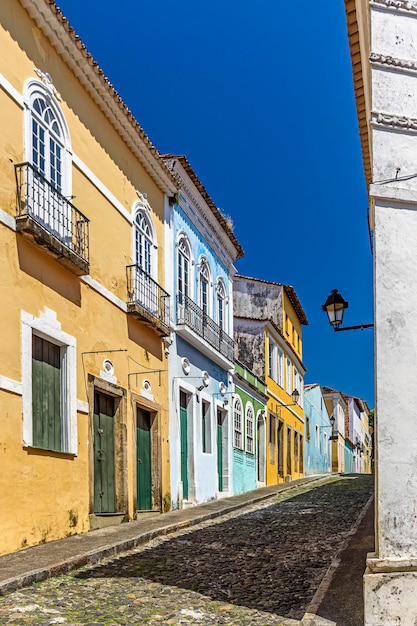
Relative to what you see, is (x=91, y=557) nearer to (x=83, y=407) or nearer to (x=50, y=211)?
(x=83, y=407)

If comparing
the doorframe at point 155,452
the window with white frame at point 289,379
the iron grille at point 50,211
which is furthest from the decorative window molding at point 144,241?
the window with white frame at point 289,379

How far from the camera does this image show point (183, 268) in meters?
15.9

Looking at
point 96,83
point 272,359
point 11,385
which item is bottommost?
point 11,385

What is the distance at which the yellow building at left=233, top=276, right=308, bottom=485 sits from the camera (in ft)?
84.5

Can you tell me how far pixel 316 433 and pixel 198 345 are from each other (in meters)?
24.3

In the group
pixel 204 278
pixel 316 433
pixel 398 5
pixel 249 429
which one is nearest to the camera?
pixel 398 5

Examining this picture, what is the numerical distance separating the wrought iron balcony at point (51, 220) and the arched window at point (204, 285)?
687 centimetres

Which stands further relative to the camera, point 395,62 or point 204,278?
point 204,278

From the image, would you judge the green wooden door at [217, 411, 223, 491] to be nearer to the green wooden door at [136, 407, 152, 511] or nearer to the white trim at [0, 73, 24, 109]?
the green wooden door at [136, 407, 152, 511]

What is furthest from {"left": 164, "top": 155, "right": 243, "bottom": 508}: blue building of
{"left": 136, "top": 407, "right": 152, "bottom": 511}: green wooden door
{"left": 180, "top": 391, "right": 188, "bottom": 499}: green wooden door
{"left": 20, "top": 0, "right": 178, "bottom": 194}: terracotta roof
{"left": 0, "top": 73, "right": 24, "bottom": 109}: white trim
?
{"left": 0, "top": 73, "right": 24, "bottom": 109}: white trim

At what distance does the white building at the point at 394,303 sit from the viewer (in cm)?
439

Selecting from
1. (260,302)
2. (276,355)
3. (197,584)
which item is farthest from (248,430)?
(197,584)

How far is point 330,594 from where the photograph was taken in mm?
5375

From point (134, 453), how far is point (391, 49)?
865cm
